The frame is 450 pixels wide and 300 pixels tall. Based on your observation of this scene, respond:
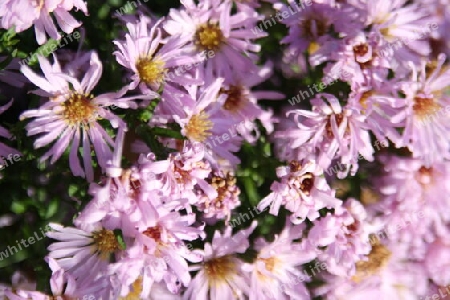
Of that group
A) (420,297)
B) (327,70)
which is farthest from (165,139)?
(420,297)

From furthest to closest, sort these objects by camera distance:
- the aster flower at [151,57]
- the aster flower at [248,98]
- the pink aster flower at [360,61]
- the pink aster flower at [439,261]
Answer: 1. the pink aster flower at [439,261]
2. the aster flower at [248,98]
3. the pink aster flower at [360,61]
4. the aster flower at [151,57]

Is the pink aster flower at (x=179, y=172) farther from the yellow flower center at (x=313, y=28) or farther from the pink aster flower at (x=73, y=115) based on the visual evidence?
the yellow flower center at (x=313, y=28)

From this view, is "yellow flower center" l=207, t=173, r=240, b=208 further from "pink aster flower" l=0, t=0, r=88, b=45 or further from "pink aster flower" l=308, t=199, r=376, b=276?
"pink aster flower" l=0, t=0, r=88, b=45

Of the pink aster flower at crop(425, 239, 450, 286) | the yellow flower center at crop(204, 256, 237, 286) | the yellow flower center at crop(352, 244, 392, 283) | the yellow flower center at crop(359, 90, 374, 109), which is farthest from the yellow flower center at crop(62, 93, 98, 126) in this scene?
the pink aster flower at crop(425, 239, 450, 286)

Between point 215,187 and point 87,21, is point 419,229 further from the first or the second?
point 87,21

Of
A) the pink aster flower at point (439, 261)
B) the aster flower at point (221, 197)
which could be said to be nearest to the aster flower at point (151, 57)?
the aster flower at point (221, 197)
